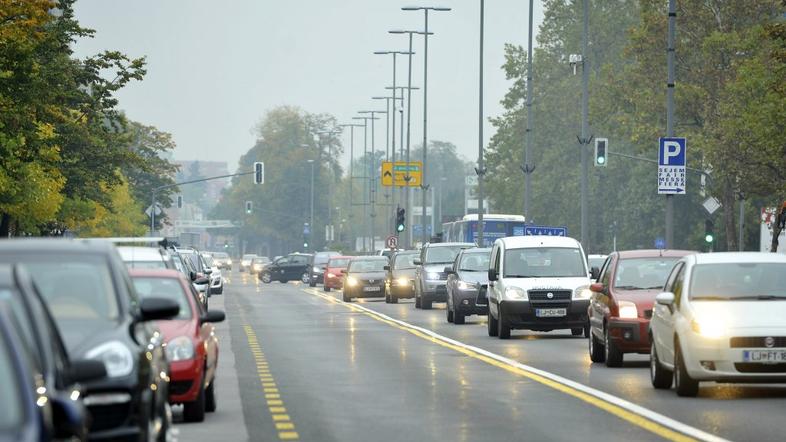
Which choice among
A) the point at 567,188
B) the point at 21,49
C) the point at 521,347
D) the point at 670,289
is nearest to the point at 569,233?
the point at 567,188

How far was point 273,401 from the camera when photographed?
19891 mm

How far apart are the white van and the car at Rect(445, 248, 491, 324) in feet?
17.7

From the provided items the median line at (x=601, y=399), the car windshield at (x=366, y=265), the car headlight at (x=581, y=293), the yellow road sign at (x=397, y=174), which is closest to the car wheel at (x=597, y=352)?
the median line at (x=601, y=399)

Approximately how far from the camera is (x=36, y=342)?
7941 mm

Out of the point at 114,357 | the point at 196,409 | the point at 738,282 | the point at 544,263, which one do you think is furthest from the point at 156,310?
the point at 544,263

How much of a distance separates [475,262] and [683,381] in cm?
2503

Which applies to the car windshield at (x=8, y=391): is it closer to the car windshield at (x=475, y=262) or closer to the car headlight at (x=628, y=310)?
the car headlight at (x=628, y=310)

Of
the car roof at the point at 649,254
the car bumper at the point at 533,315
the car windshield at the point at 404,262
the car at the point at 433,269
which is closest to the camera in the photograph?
the car roof at the point at 649,254

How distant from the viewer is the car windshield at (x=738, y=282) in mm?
21000

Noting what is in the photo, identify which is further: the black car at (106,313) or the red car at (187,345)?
the red car at (187,345)

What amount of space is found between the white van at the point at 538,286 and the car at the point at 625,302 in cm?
740

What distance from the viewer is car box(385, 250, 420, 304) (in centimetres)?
6219

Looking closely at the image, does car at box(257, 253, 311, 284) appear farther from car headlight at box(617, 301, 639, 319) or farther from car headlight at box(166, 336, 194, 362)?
car headlight at box(166, 336, 194, 362)

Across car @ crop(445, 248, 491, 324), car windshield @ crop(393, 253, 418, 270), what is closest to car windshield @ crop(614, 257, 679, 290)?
car @ crop(445, 248, 491, 324)
